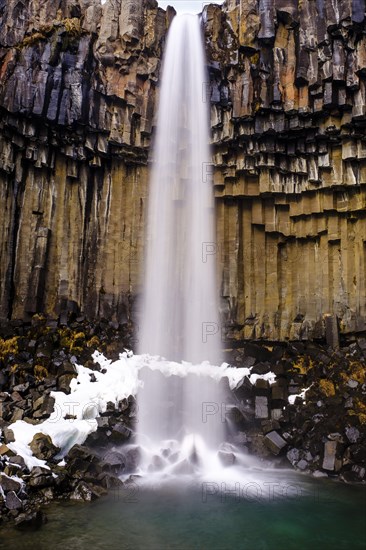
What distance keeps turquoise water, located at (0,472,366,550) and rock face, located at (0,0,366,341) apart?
7.58 meters

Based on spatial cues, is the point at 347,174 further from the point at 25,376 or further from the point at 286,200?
the point at 25,376

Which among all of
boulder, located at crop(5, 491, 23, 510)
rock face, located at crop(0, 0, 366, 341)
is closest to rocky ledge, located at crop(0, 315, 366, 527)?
boulder, located at crop(5, 491, 23, 510)

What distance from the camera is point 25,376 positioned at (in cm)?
1512

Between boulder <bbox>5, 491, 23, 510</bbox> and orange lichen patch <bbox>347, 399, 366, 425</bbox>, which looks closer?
boulder <bbox>5, 491, 23, 510</bbox>

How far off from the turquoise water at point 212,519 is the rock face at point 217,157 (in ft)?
24.9

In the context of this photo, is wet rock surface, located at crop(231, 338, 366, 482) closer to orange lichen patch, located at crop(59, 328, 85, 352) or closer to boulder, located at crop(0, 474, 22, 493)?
orange lichen patch, located at crop(59, 328, 85, 352)

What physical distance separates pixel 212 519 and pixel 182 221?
38.8ft

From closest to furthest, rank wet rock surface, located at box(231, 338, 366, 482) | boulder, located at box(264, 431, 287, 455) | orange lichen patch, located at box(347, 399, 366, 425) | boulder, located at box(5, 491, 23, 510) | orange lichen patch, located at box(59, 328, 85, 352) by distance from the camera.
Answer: boulder, located at box(5, 491, 23, 510), wet rock surface, located at box(231, 338, 366, 482), boulder, located at box(264, 431, 287, 455), orange lichen patch, located at box(347, 399, 366, 425), orange lichen patch, located at box(59, 328, 85, 352)

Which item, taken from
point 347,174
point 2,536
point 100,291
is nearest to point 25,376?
point 100,291

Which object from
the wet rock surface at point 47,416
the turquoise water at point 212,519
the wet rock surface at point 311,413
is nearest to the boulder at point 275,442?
the wet rock surface at point 311,413

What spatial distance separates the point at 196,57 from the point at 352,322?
11139 millimetres

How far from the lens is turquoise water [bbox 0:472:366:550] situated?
8688 mm

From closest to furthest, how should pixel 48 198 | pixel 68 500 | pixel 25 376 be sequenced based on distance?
pixel 68 500
pixel 25 376
pixel 48 198

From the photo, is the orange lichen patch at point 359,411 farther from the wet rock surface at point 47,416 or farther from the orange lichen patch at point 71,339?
the orange lichen patch at point 71,339
